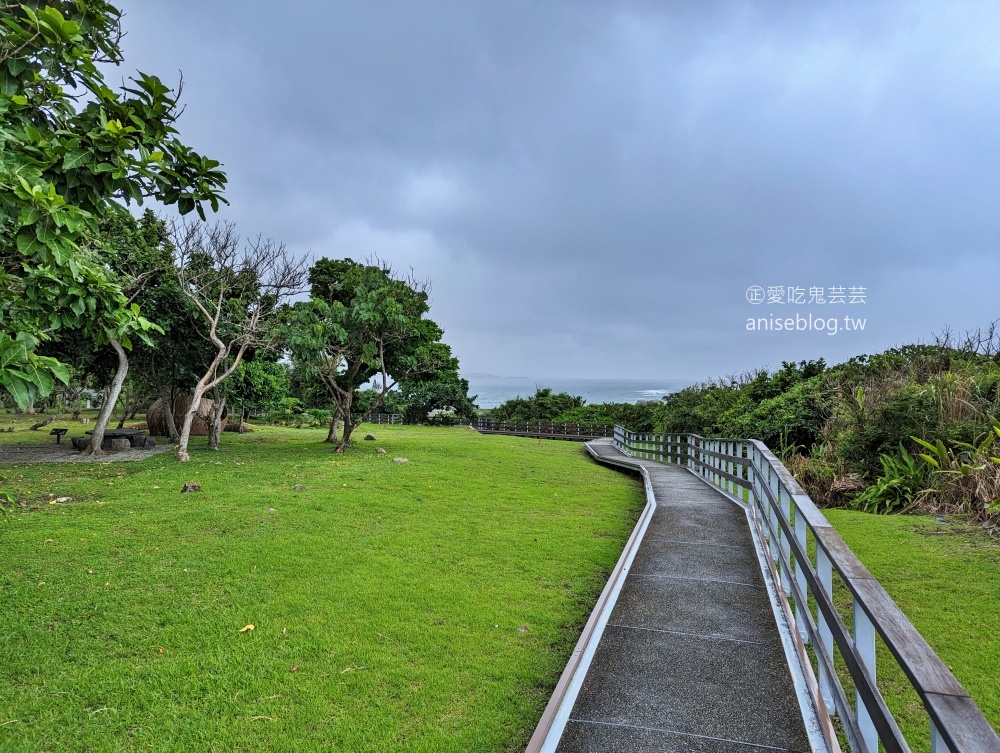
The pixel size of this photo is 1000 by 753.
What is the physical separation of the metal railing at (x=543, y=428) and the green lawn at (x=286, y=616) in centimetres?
2634

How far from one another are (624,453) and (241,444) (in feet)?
43.8

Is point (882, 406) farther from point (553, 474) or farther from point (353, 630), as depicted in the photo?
point (353, 630)

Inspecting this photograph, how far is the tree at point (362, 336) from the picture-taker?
45.5 ft

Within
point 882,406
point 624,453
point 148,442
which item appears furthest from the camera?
point 624,453

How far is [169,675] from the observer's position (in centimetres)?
348

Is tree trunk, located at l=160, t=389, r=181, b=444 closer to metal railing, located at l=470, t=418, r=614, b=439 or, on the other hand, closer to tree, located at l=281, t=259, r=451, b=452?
tree, located at l=281, t=259, r=451, b=452

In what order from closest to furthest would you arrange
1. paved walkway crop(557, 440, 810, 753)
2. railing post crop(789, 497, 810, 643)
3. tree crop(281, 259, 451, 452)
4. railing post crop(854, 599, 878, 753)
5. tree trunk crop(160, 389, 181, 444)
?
railing post crop(854, 599, 878, 753), paved walkway crop(557, 440, 810, 753), railing post crop(789, 497, 810, 643), tree crop(281, 259, 451, 452), tree trunk crop(160, 389, 181, 444)

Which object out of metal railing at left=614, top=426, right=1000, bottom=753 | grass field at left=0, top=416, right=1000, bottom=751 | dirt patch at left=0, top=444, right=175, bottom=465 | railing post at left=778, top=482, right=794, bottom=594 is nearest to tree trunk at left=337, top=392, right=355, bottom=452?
dirt patch at left=0, top=444, right=175, bottom=465

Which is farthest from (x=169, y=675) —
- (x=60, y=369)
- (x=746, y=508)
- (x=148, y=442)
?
(x=148, y=442)

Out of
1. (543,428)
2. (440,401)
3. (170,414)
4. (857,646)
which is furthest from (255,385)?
(440,401)

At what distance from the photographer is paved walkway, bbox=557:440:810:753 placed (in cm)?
275

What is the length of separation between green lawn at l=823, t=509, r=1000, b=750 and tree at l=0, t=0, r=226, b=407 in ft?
15.7

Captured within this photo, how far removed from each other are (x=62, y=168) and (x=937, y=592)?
22.4 ft

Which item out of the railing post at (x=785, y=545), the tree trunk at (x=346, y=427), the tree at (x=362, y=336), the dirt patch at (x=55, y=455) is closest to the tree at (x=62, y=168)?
the railing post at (x=785, y=545)
